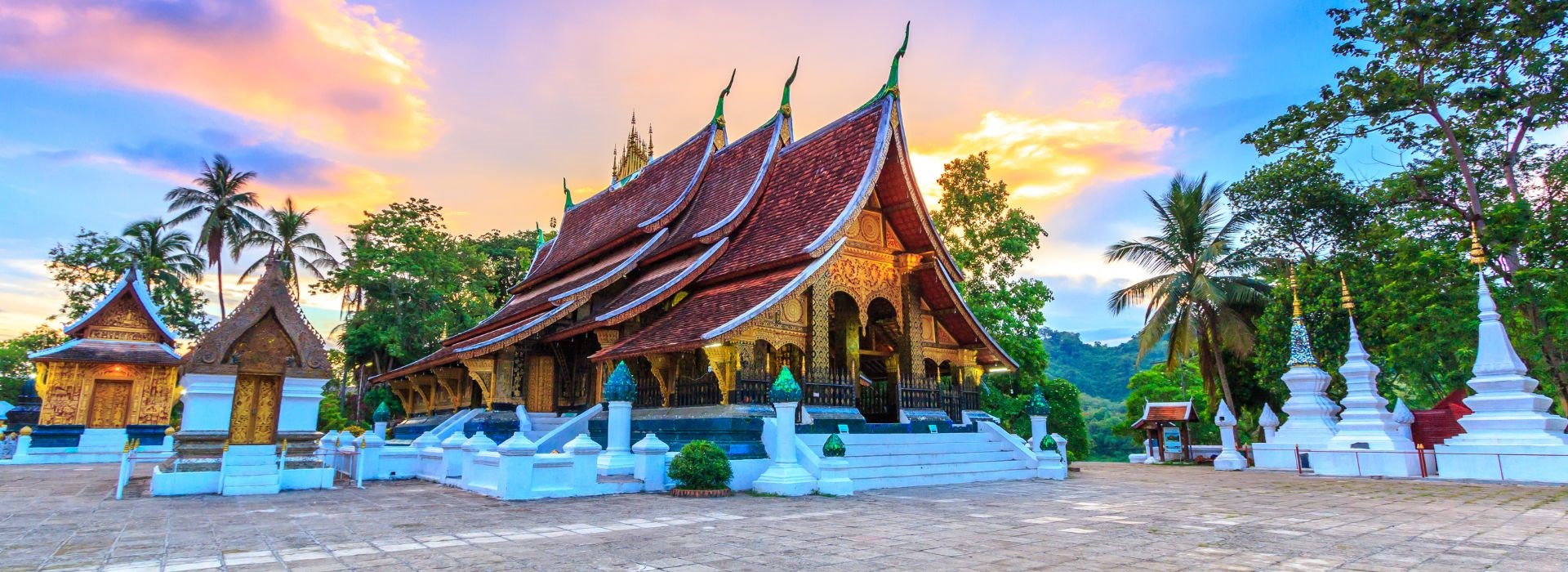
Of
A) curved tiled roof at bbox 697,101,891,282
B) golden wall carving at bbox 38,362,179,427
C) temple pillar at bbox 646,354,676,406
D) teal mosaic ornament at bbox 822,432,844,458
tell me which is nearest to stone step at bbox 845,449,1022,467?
teal mosaic ornament at bbox 822,432,844,458

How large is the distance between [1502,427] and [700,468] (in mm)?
11899

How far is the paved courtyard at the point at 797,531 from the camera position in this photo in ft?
13.8

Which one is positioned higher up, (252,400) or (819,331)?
(819,331)

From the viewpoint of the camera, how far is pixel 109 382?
21469mm

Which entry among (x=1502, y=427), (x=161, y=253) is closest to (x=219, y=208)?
(x=161, y=253)

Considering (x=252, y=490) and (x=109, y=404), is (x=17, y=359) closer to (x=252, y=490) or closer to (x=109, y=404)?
(x=109, y=404)

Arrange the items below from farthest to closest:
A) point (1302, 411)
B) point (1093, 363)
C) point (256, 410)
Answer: point (1093, 363) < point (1302, 411) < point (256, 410)

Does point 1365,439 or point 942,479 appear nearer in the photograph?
point 942,479

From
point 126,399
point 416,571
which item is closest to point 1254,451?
point 416,571

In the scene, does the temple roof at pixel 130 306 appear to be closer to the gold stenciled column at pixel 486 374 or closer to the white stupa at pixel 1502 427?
the gold stenciled column at pixel 486 374

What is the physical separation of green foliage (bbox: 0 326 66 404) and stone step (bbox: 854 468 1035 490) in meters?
38.7

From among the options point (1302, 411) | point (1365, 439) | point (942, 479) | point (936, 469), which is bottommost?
point (942, 479)

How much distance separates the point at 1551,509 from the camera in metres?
6.86

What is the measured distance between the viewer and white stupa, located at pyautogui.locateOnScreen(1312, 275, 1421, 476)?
12.3m
